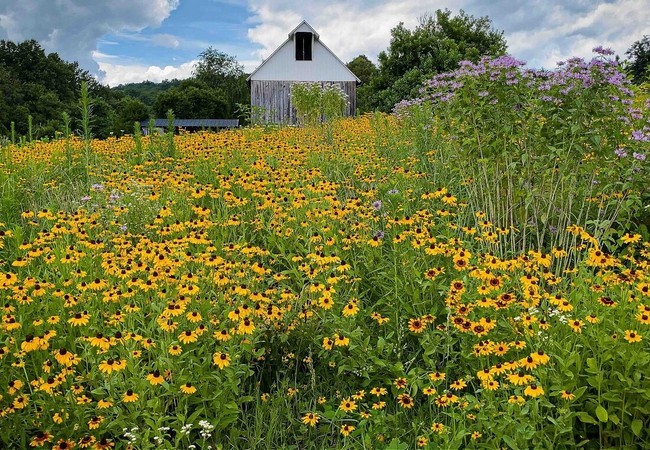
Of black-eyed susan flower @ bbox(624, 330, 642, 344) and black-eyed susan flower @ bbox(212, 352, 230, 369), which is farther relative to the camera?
black-eyed susan flower @ bbox(212, 352, 230, 369)

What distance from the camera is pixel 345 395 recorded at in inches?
113

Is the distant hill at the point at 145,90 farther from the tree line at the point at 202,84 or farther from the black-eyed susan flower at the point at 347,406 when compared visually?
the black-eyed susan flower at the point at 347,406

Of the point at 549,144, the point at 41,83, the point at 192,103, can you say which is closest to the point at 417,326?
the point at 549,144

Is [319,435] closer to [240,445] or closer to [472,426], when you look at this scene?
[240,445]

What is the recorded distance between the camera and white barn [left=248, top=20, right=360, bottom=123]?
27656 millimetres

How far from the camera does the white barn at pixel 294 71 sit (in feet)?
90.7

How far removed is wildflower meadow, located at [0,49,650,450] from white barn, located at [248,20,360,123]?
2323cm

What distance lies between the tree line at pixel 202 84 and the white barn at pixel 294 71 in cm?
168

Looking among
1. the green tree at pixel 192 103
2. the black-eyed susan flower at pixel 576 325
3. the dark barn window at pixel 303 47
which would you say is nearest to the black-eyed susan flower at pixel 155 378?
the black-eyed susan flower at pixel 576 325

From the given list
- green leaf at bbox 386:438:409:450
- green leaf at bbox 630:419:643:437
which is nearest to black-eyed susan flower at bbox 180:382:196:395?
green leaf at bbox 386:438:409:450

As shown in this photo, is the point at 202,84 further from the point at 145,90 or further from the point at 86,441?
the point at 86,441

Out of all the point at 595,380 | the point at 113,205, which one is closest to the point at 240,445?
the point at 595,380

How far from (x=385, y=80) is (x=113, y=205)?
2310 centimetres

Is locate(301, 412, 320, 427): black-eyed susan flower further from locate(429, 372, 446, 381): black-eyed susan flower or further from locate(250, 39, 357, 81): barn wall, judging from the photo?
locate(250, 39, 357, 81): barn wall
